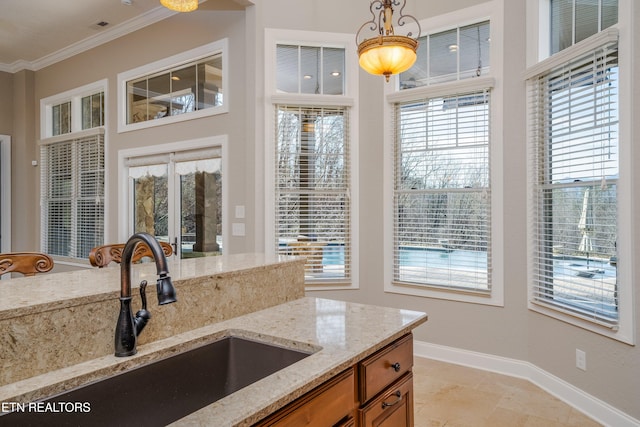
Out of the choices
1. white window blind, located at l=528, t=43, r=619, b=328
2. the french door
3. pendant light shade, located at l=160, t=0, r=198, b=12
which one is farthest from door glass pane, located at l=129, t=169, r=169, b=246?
white window blind, located at l=528, t=43, r=619, b=328

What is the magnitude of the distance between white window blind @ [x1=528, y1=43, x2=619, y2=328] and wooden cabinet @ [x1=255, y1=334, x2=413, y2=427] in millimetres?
1776

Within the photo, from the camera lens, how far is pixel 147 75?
200 inches

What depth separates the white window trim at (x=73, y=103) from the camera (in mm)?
5586

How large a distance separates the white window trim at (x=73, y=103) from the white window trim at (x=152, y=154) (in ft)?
2.48

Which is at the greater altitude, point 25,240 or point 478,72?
point 478,72

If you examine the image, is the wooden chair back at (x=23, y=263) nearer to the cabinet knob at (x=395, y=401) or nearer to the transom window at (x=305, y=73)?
the cabinet knob at (x=395, y=401)

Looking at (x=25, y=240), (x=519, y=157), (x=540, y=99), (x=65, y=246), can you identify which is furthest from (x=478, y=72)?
(x=25, y=240)

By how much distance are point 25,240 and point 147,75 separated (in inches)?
137

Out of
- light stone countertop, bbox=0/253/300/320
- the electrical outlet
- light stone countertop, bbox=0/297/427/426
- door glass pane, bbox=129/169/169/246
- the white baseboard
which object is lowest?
the white baseboard

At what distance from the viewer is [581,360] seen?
9.36 feet

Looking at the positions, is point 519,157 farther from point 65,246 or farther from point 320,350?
point 65,246

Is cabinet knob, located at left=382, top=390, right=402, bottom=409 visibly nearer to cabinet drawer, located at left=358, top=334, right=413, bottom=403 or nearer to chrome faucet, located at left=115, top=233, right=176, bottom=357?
cabinet drawer, located at left=358, top=334, right=413, bottom=403

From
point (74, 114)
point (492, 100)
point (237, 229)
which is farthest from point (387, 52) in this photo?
point (74, 114)

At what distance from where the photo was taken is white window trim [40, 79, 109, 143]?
5.59 m
